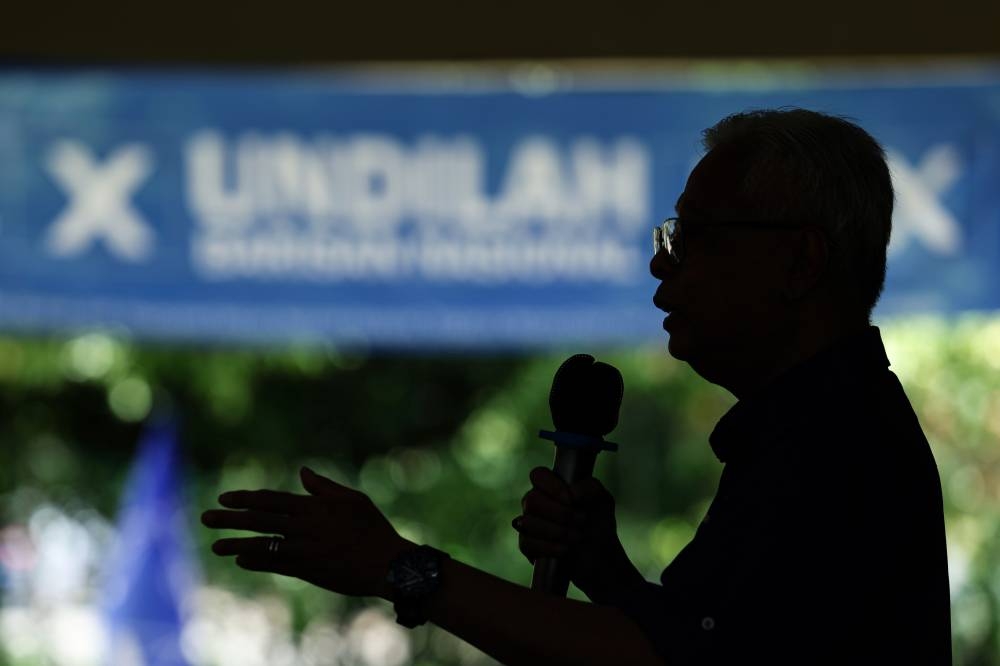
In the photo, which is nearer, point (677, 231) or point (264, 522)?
point (264, 522)

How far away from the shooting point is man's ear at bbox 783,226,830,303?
1.49 m

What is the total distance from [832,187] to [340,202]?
9.18ft

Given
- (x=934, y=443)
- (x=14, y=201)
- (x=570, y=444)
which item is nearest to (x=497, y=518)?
(x=934, y=443)

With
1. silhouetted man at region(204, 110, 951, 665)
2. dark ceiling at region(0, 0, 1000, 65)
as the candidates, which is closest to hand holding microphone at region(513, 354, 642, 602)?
silhouetted man at region(204, 110, 951, 665)

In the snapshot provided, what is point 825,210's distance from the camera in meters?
1.49

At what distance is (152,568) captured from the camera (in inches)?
226

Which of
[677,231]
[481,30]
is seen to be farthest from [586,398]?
[481,30]

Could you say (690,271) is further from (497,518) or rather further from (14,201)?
(497,518)

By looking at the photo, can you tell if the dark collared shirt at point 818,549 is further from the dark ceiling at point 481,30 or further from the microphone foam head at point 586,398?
the dark ceiling at point 481,30

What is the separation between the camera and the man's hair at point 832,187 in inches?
58.7

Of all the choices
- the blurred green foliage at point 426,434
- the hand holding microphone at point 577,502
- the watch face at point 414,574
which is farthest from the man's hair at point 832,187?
the blurred green foliage at point 426,434

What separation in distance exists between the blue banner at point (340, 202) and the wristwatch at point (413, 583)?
9.04 feet

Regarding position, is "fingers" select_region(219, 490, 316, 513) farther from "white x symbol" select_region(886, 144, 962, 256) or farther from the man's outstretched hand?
"white x symbol" select_region(886, 144, 962, 256)

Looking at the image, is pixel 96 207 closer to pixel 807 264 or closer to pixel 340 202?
pixel 340 202
